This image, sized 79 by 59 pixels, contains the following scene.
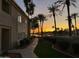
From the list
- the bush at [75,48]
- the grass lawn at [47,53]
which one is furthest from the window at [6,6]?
the bush at [75,48]

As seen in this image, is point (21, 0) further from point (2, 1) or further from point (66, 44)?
point (66, 44)

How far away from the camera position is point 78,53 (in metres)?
12.0

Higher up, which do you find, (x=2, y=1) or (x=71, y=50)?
(x=2, y=1)

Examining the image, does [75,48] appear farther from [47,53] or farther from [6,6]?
[6,6]

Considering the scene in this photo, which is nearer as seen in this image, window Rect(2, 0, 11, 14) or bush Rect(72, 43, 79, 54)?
bush Rect(72, 43, 79, 54)

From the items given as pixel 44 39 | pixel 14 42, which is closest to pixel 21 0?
pixel 14 42

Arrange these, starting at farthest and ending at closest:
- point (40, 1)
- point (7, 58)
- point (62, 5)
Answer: point (62, 5)
point (40, 1)
point (7, 58)

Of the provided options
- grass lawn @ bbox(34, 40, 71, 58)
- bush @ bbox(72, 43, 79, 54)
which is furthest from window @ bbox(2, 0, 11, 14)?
bush @ bbox(72, 43, 79, 54)

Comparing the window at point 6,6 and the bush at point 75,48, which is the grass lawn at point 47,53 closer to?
the bush at point 75,48

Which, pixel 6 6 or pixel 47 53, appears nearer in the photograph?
pixel 47 53

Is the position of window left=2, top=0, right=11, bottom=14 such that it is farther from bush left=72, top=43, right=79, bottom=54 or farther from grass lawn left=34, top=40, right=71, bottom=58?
bush left=72, top=43, right=79, bottom=54

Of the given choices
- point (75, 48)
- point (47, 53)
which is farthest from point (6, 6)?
point (75, 48)

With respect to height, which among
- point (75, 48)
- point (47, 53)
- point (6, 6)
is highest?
point (6, 6)

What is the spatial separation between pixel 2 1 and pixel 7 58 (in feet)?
13.9
